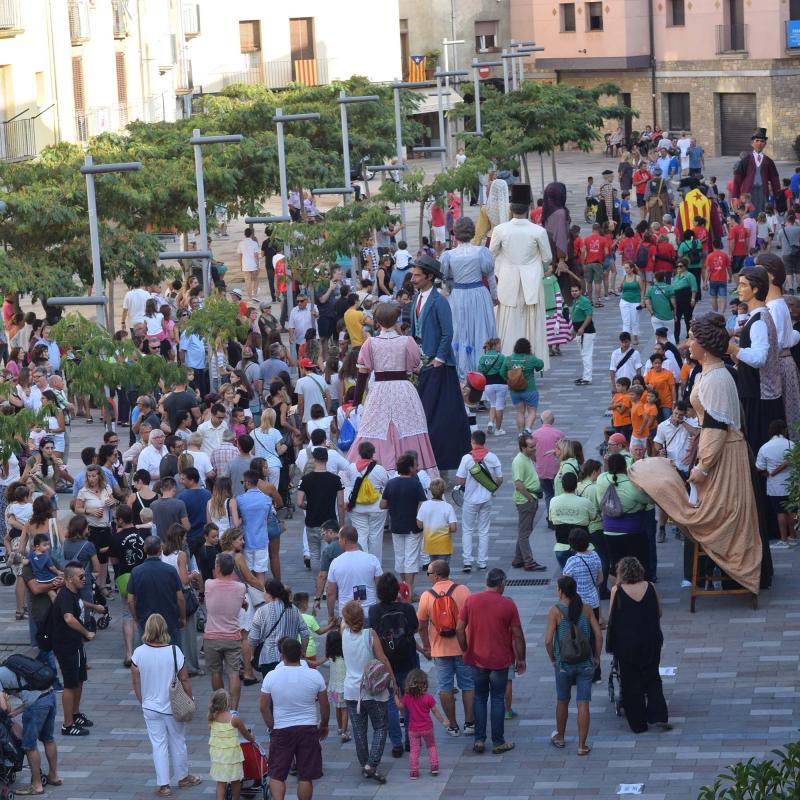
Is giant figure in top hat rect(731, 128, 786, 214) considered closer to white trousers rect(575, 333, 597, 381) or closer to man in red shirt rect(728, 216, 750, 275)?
man in red shirt rect(728, 216, 750, 275)

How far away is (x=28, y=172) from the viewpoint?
30.7 meters

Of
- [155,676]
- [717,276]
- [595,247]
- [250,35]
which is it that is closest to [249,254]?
[595,247]

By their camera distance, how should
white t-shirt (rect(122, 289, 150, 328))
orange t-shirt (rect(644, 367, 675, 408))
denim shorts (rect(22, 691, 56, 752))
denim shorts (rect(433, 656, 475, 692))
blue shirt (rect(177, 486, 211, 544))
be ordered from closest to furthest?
denim shorts (rect(22, 691, 56, 752)), denim shorts (rect(433, 656, 475, 692)), blue shirt (rect(177, 486, 211, 544)), orange t-shirt (rect(644, 367, 675, 408)), white t-shirt (rect(122, 289, 150, 328))

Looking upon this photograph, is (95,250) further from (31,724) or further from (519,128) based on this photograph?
(519,128)

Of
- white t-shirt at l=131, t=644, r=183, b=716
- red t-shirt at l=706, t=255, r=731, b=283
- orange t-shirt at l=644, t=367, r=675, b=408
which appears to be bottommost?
white t-shirt at l=131, t=644, r=183, b=716

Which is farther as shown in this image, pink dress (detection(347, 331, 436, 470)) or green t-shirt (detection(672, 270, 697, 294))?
green t-shirt (detection(672, 270, 697, 294))

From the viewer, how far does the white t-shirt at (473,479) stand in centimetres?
1695

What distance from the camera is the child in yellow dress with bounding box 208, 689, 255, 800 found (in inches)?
480

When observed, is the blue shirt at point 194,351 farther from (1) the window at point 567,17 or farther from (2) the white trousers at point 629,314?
(1) the window at point 567,17

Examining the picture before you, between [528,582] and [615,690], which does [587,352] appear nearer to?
[528,582]

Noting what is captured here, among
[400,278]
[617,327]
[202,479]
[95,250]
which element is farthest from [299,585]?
[617,327]

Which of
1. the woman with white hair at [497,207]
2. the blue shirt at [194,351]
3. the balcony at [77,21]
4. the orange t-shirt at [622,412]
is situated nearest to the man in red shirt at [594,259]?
the woman with white hair at [497,207]

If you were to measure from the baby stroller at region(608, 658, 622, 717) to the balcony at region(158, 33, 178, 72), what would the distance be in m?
41.6

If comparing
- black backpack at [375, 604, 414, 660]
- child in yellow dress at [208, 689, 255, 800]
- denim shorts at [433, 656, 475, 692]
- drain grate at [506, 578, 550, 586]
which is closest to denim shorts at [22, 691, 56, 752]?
child in yellow dress at [208, 689, 255, 800]
